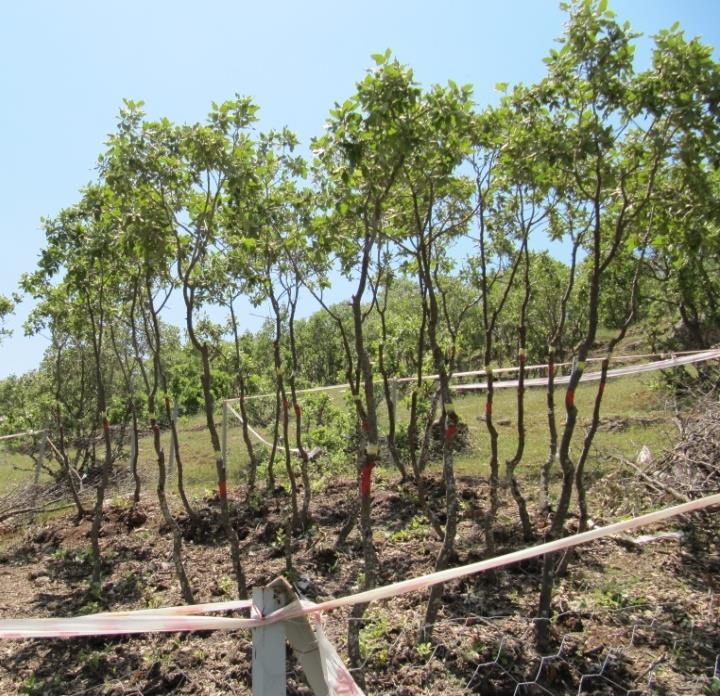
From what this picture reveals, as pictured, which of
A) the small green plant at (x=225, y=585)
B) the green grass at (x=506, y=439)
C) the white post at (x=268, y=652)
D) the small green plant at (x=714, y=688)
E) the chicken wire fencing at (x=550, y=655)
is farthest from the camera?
the green grass at (x=506, y=439)

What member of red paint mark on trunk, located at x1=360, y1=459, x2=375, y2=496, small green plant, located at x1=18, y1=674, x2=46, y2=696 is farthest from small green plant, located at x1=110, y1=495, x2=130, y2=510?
red paint mark on trunk, located at x1=360, y1=459, x2=375, y2=496

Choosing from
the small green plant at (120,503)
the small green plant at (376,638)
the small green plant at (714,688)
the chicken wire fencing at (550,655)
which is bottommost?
the small green plant at (714,688)

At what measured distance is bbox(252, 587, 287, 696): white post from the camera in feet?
6.24

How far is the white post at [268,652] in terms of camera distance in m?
1.90

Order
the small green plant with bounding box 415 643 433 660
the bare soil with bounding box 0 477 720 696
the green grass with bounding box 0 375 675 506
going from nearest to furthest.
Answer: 1. the bare soil with bounding box 0 477 720 696
2. the small green plant with bounding box 415 643 433 660
3. the green grass with bounding box 0 375 675 506

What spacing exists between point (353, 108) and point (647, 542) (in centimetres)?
440

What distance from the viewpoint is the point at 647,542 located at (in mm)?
5543

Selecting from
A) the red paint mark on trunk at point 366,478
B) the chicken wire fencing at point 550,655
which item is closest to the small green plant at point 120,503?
the chicken wire fencing at point 550,655

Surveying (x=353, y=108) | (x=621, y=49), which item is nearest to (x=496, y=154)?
(x=621, y=49)

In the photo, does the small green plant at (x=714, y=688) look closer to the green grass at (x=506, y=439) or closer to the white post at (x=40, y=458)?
the green grass at (x=506, y=439)

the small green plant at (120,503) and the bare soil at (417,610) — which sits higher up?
the small green plant at (120,503)

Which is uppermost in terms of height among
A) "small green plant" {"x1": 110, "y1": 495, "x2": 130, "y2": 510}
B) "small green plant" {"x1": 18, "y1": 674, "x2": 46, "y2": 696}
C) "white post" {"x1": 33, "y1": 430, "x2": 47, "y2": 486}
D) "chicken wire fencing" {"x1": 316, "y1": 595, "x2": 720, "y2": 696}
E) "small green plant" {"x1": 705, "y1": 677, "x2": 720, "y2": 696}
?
"white post" {"x1": 33, "y1": 430, "x2": 47, "y2": 486}

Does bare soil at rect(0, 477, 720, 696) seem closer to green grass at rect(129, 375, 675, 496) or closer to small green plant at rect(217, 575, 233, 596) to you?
small green plant at rect(217, 575, 233, 596)

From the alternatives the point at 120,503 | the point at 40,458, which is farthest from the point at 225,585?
the point at 40,458
